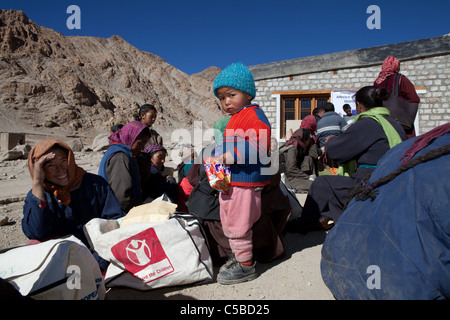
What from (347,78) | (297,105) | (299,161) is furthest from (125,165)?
(347,78)

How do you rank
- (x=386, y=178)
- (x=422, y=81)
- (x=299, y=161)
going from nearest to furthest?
(x=386, y=178)
(x=299, y=161)
(x=422, y=81)

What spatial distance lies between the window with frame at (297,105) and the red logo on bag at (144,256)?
7454mm

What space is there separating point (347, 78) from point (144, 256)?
815 cm

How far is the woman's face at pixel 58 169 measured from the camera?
2.07 metres

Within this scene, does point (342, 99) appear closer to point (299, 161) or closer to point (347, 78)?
point (347, 78)

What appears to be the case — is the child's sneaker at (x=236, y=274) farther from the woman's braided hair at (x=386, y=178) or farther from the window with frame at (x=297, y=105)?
the window with frame at (x=297, y=105)

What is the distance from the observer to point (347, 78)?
852 cm

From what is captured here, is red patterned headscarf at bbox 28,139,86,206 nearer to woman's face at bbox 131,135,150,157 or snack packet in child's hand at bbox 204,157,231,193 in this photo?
woman's face at bbox 131,135,150,157

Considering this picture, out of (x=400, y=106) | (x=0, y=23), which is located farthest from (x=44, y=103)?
(x=400, y=106)

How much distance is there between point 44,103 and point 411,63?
26.2m

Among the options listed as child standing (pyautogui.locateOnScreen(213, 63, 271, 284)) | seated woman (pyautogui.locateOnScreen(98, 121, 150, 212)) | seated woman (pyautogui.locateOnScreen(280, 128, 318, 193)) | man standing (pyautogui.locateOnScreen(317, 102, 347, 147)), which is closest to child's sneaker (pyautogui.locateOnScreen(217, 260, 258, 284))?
child standing (pyautogui.locateOnScreen(213, 63, 271, 284))

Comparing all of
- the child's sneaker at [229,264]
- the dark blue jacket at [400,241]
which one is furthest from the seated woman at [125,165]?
the dark blue jacket at [400,241]
